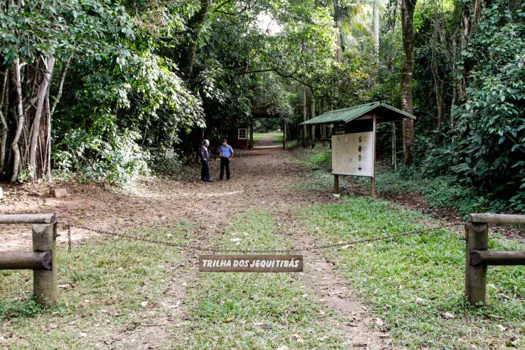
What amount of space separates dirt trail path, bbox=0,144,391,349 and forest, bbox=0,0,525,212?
1250 millimetres

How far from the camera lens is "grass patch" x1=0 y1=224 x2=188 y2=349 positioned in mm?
3484

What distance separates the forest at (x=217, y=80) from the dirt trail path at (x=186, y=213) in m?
1.25

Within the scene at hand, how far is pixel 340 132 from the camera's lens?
11422mm

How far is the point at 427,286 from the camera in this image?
4.47 metres

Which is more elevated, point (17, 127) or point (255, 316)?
point (17, 127)

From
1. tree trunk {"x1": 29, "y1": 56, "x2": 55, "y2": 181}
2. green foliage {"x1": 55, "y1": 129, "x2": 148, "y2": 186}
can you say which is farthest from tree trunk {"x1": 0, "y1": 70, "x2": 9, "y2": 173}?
green foliage {"x1": 55, "y1": 129, "x2": 148, "y2": 186}

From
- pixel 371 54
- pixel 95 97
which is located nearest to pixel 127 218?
pixel 95 97

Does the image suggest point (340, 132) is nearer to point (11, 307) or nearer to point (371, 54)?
point (11, 307)

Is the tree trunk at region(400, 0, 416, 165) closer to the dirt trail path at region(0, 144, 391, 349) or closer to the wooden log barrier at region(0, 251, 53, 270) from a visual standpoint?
the dirt trail path at region(0, 144, 391, 349)

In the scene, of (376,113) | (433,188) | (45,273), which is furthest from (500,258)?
(433,188)

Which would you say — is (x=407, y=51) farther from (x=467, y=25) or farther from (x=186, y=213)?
(x=186, y=213)

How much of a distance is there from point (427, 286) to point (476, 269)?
79 centimetres

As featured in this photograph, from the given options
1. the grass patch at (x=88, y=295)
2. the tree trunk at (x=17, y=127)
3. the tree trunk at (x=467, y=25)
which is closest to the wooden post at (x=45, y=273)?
the grass patch at (x=88, y=295)

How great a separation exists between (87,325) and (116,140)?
32.5 feet
